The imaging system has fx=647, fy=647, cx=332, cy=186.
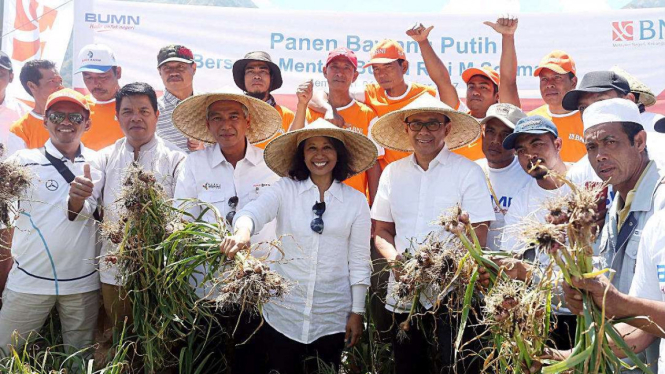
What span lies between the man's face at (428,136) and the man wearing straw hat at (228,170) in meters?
0.92

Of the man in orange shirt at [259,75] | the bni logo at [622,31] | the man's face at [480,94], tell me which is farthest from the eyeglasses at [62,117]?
the bni logo at [622,31]

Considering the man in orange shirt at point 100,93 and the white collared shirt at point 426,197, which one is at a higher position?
the man in orange shirt at point 100,93

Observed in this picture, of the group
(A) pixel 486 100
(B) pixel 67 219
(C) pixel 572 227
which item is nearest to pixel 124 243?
(B) pixel 67 219

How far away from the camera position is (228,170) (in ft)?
13.2

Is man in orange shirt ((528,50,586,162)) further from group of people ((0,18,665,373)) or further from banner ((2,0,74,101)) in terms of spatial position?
banner ((2,0,74,101))

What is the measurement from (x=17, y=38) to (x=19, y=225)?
389cm

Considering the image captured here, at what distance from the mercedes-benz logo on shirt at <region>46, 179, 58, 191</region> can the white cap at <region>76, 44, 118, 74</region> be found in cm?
175

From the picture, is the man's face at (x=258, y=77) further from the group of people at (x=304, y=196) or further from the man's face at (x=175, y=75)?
the man's face at (x=175, y=75)

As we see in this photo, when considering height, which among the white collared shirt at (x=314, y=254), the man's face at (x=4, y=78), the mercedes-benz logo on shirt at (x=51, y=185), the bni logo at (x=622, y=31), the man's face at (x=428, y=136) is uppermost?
the bni logo at (x=622, y=31)

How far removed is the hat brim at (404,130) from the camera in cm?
397

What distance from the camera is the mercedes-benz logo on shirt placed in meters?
3.94

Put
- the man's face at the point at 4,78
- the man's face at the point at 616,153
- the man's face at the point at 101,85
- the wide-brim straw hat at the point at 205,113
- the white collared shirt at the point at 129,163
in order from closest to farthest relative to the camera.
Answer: the man's face at the point at 616,153 → the white collared shirt at the point at 129,163 → the wide-brim straw hat at the point at 205,113 → the man's face at the point at 101,85 → the man's face at the point at 4,78

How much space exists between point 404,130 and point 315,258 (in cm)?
119

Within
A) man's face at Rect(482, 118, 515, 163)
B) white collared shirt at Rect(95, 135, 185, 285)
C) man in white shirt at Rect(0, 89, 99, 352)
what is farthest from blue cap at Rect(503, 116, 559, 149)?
man in white shirt at Rect(0, 89, 99, 352)
